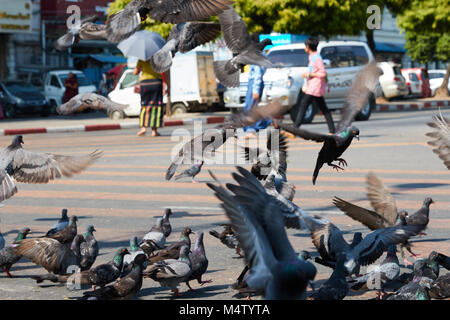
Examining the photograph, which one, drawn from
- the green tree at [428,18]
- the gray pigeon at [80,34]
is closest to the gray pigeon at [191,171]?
the gray pigeon at [80,34]

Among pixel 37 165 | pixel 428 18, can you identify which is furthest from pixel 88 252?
pixel 428 18

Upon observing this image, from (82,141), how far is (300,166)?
7094mm

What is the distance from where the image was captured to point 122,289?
4.57 metres

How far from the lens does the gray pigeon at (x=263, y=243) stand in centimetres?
343

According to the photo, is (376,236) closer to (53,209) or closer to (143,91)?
(53,209)

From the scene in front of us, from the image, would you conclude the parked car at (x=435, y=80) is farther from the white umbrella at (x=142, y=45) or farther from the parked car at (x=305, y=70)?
the white umbrella at (x=142, y=45)

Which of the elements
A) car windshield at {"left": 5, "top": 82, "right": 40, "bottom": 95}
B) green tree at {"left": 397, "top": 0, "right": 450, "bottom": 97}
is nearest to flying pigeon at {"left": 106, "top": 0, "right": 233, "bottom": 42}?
car windshield at {"left": 5, "top": 82, "right": 40, "bottom": 95}

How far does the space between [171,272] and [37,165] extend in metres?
1.54

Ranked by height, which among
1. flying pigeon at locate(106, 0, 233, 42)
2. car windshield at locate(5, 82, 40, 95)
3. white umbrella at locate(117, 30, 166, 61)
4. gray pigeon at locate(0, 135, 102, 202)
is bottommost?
car windshield at locate(5, 82, 40, 95)

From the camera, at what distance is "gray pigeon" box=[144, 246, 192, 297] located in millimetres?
4863

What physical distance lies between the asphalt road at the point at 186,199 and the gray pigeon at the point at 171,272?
93 millimetres

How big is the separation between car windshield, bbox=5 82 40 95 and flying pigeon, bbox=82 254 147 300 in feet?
85.4

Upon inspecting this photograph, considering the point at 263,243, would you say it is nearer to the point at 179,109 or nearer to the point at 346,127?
the point at 346,127

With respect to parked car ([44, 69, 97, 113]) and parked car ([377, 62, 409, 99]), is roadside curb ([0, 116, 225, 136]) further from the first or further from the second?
parked car ([377, 62, 409, 99])
